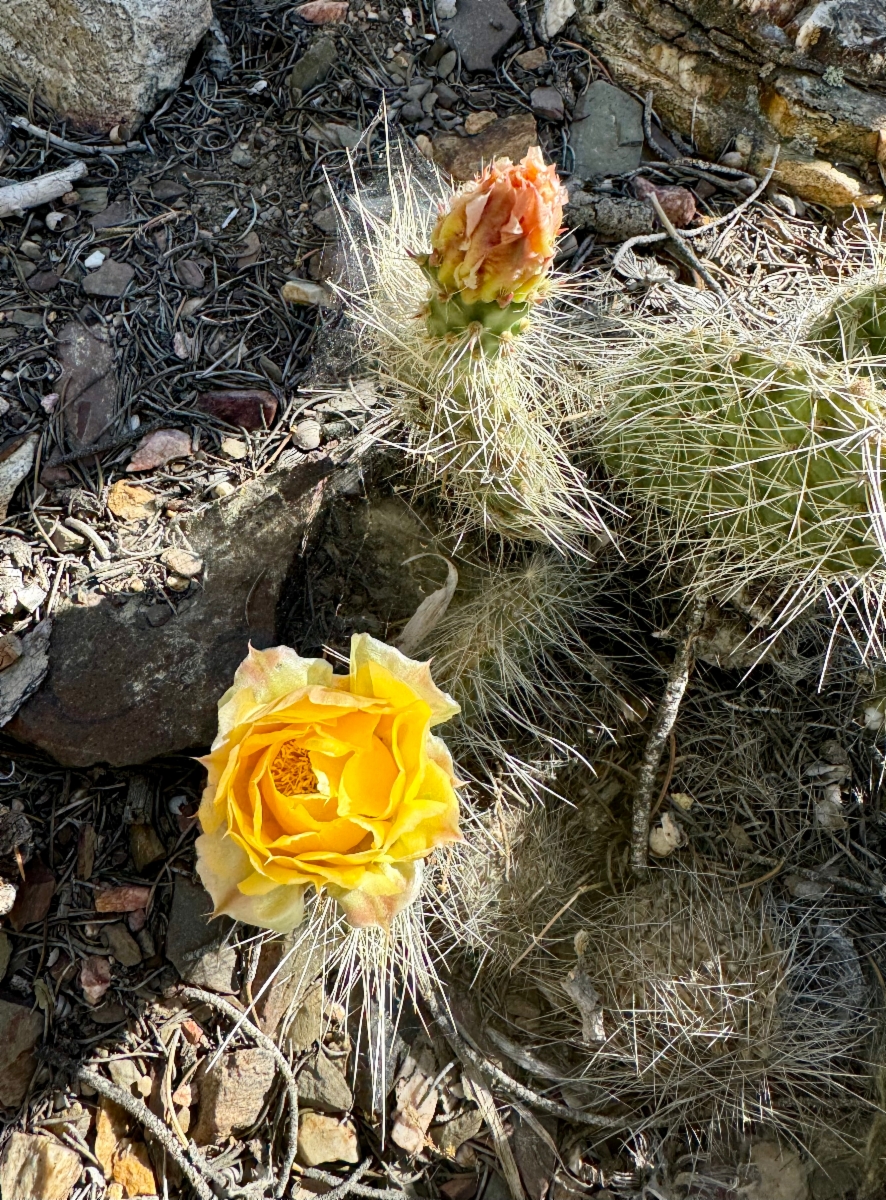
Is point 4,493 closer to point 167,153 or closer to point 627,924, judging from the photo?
point 167,153


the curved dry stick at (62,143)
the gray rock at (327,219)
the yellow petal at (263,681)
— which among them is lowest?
the yellow petal at (263,681)

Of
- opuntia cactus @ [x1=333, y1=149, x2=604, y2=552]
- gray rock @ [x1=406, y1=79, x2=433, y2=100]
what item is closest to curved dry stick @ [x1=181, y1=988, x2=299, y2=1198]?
opuntia cactus @ [x1=333, y1=149, x2=604, y2=552]

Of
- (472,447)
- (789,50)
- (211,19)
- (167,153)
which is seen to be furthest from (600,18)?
(472,447)

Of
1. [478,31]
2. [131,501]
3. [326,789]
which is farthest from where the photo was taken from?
[478,31]

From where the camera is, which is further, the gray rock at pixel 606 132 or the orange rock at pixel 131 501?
the gray rock at pixel 606 132

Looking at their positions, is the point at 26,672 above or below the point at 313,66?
below

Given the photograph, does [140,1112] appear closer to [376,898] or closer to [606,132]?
[376,898]

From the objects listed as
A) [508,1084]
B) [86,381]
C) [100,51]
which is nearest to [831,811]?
[508,1084]

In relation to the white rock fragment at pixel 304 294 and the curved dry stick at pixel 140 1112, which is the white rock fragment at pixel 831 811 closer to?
the curved dry stick at pixel 140 1112

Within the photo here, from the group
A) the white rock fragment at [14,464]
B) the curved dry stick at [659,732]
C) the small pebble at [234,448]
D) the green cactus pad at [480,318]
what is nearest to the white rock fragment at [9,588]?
the white rock fragment at [14,464]
